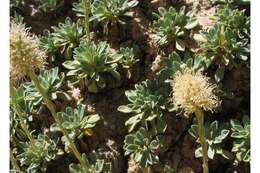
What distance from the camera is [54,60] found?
13.9 feet

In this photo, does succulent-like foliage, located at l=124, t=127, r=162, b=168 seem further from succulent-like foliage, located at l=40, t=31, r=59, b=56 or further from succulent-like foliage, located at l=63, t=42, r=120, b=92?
succulent-like foliage, located at l=40, t=31, r=59, b=56

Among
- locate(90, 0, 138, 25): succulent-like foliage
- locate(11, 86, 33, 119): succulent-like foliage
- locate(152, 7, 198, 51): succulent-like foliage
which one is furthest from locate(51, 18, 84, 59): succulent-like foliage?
locate(152, 7, 198, 51): succulent-like foliage

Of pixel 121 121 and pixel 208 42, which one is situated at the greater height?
pixel 208 42

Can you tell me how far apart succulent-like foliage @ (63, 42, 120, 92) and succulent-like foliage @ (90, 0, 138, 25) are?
260 millimetres

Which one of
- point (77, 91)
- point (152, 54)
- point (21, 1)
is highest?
point (21, 1)

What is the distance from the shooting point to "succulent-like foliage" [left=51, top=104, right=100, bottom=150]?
3770 millimetres

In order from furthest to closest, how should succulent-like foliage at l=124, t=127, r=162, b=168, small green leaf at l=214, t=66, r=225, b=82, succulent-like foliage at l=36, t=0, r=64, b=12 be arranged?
succulent-like foliage at l=36, t=0, r=64, b=12 → small green leaf at l=214, t=66, r=225, b=82 → succulent-like foliage at l=124, t=127, r=162, b=168

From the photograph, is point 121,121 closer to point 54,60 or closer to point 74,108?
point 74,108

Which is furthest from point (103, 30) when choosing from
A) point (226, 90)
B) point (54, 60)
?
point (226, 90)

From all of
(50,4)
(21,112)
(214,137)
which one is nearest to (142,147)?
(214,137)

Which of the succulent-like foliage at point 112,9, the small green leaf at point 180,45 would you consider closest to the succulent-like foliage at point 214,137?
the small green leaf at point 180,45

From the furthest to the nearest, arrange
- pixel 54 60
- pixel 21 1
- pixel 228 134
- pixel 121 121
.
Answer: pixel 21 1, pixel 54 60, pixel 121 121, pixel 228 134

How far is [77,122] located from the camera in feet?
12.4

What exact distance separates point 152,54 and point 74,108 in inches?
29.3
